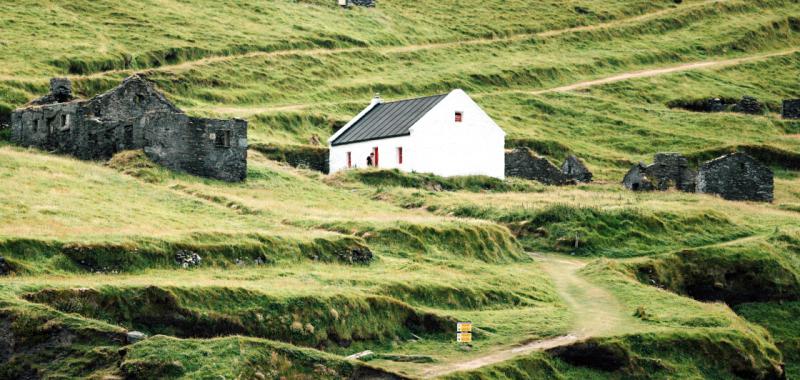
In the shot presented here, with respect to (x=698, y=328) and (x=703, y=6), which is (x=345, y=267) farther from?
(x=703, y=6)

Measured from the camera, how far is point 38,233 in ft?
140

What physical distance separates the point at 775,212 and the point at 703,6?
76263 mm

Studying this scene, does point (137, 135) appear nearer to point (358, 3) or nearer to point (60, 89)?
point (60, 89)

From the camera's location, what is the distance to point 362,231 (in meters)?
53.8

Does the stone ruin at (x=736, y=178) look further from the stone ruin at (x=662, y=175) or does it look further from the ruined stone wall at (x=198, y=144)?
the ruined stone wall at (x=198, y=144)

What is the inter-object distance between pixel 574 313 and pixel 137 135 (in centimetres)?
2545

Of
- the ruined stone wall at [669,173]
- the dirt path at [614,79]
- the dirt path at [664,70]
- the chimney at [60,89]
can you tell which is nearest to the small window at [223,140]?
the chimney at [60,89]

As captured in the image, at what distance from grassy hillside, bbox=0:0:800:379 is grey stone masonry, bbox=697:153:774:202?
1.68 m

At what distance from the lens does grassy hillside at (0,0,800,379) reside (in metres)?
38.3

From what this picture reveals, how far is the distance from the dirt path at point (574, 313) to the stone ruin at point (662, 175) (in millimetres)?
20093

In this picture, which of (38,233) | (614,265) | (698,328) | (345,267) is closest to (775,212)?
(614,265)

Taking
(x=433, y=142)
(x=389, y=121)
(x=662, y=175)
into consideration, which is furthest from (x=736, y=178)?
(x=389, y=121)

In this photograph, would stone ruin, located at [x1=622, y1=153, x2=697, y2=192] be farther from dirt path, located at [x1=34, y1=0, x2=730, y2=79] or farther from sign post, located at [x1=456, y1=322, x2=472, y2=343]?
sign post, located at [x1=456, y1=322, x2=472, y2=343]

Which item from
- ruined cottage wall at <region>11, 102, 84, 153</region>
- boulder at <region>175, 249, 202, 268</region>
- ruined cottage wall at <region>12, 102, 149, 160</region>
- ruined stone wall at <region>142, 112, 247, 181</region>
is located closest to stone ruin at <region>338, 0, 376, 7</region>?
ruined cottage wall at <region>11, 102, 84, 153</region>
